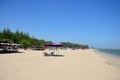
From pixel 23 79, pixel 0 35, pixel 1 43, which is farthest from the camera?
pixel 0 35

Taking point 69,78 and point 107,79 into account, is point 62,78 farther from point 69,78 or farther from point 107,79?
point 107,79

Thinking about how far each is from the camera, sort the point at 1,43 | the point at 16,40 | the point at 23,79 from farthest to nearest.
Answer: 1. the point at 16,40
2. the point at 1,43
3. the point at 23,79

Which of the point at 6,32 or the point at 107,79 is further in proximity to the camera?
the point at 6,32

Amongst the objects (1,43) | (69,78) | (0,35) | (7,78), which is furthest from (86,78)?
(0,35)

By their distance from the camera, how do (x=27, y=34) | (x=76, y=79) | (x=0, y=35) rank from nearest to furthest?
(x=76, y=79) → (x=0, y=35) → (x=27, y=34)

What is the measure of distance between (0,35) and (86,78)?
60.8 meters

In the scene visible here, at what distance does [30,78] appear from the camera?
Result: 8.46 meters

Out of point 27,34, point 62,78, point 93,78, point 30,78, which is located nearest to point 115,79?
point 93,78

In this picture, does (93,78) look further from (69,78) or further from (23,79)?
(23,79)

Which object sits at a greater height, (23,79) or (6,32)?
(6,32)

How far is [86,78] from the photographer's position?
9.19m

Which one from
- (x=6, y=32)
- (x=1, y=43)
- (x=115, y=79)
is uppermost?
(x=6, y=32)

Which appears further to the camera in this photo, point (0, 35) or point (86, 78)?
point (0, 35)

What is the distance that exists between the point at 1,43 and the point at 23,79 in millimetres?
29551
